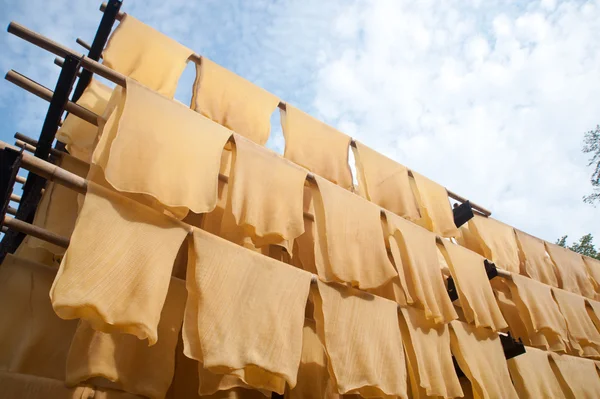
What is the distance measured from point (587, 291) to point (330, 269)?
4377 mm

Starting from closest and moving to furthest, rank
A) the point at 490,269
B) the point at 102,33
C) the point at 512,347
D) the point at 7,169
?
the point at 7,169
the point at 102,33
the point at 512,347
the point at 490,269

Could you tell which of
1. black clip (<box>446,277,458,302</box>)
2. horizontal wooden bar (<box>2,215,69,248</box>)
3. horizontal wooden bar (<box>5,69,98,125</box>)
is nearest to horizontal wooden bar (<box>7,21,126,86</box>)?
horizontal wooden bar (<box>5,69,98,125</box>)

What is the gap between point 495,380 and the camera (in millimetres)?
3445

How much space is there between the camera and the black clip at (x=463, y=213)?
4762 millimetres

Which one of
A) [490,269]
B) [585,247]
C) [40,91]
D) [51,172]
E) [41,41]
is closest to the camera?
[51,172]

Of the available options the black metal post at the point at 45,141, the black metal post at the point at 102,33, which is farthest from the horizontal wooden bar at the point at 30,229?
the black metal post at the point at 102,33

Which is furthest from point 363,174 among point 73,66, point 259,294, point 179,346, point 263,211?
point 73,66

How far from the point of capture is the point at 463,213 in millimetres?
4797

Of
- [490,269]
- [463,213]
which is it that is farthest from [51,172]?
[463,213]

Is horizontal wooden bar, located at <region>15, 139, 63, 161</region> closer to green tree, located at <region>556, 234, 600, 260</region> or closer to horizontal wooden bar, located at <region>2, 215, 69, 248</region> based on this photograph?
horizontal wooden bar, located at <region>2, 215, 69, 248</region>

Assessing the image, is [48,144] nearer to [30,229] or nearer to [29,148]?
[29,148]

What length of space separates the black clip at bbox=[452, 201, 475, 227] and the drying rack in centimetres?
138

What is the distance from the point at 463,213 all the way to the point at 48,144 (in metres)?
4.18

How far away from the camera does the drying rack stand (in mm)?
2078
